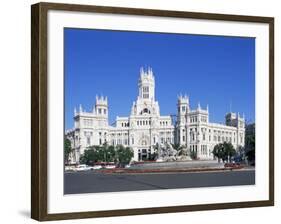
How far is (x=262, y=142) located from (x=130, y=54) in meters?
1.95

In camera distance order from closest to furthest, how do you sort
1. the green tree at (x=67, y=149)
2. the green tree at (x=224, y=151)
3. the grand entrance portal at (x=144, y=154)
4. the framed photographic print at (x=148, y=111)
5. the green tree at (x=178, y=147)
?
1. the framed photographic print at (x=148, y=111)
2. the green tree at (x=67, y=149)
3. the grand entrance portal at (x=144, y=154)
4. the green tree at (x=178, y=147)
5. the green tree at (x=224, y=151)

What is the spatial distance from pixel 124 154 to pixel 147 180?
0.39 m

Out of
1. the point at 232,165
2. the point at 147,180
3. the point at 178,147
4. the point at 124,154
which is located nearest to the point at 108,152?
the point at 124,154

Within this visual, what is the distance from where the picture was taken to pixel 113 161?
7.56m

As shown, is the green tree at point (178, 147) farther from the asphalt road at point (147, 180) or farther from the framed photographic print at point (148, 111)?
the asphalt road at point (147, 180)

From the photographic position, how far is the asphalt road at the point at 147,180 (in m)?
7.36

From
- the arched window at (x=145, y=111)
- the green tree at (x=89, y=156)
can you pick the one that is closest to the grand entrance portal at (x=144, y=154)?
the arched window at (x=145, y=111)

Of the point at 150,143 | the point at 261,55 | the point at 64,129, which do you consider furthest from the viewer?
the point at 261,55

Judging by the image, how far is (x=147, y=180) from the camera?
771 cm

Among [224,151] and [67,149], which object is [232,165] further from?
[67,149]

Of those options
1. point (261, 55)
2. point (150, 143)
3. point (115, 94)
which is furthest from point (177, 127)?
point (261, 55)

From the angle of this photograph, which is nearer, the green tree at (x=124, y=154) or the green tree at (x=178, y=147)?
the green tree at (x=124, y=154)

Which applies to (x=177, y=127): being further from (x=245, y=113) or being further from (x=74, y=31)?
(x=74, y=31)

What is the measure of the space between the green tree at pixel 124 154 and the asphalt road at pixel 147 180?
15cm
